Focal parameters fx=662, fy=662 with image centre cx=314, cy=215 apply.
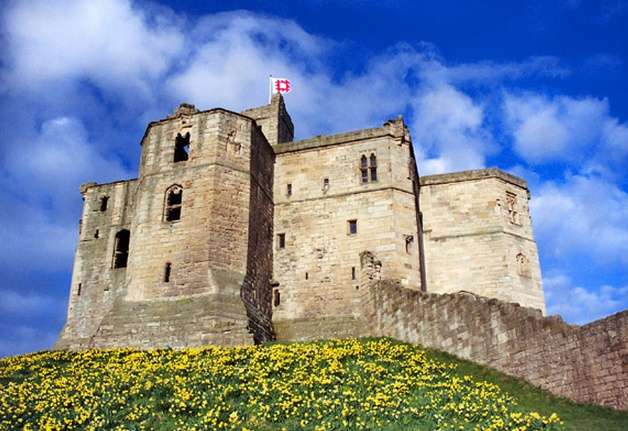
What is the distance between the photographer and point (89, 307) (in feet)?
110

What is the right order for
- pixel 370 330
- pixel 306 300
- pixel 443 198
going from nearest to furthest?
1. pixel 370 330
2. pixel 306 300
3. pixel 443 198

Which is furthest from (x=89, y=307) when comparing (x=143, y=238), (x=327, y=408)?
(x=327, y=408)

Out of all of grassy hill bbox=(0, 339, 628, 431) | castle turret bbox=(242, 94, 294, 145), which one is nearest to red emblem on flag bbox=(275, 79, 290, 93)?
castle turret bbox=(242, 94, 294, 145)

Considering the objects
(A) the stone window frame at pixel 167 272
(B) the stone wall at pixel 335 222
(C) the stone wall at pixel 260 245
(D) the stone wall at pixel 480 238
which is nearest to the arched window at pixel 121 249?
(A) the stone window frame at pixel 167 272

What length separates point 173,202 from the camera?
96.6ft

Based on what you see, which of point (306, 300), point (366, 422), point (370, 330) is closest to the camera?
point (366, 422)

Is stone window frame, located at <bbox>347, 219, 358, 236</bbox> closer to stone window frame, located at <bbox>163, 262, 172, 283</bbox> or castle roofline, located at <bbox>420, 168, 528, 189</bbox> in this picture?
castle roofline, located at <bbox>420, 168, 528, 189</bbox>

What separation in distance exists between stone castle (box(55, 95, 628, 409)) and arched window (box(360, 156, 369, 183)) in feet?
0.25

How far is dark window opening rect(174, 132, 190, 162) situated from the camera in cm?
3049

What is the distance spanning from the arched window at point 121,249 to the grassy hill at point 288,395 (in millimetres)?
12475

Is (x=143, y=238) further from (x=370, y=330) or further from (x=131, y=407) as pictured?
(x=131, y=407)

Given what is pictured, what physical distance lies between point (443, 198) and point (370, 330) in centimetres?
1119

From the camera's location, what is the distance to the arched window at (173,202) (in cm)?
2916

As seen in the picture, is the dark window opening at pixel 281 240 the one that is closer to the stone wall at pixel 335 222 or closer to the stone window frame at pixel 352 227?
the stone wall at pixel 335 222
